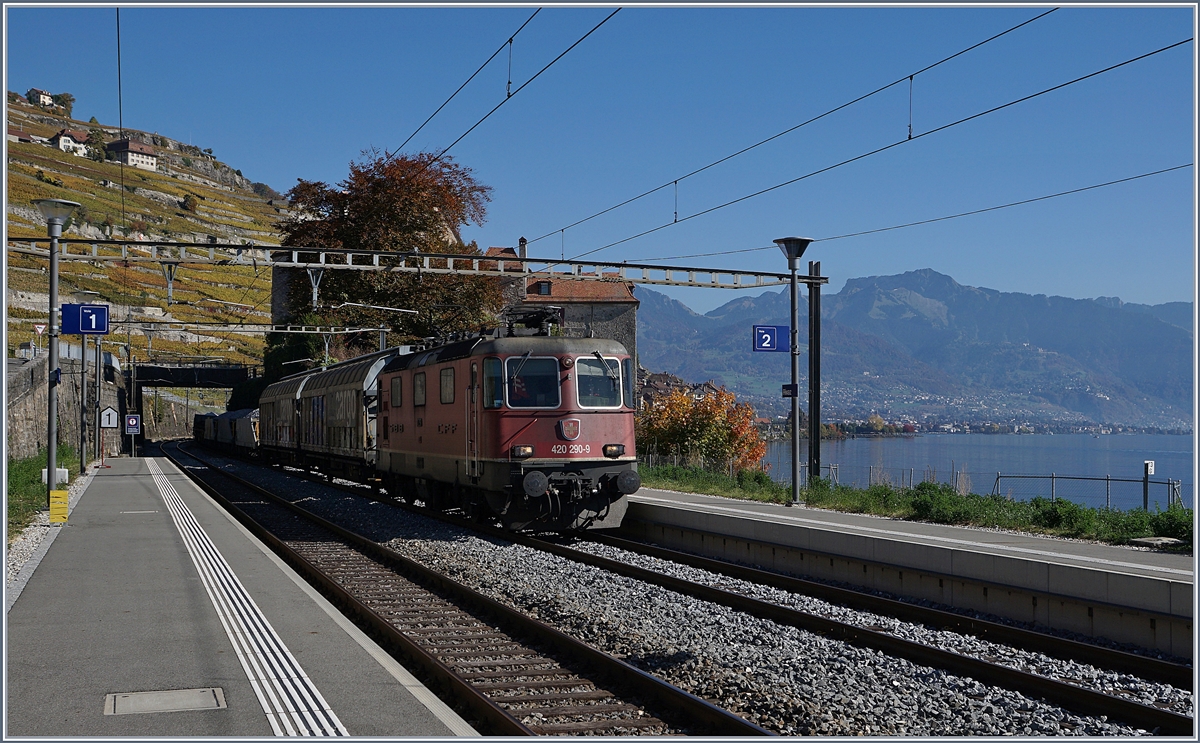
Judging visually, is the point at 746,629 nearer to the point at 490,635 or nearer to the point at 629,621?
the point at 629,621

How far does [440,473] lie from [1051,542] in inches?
427

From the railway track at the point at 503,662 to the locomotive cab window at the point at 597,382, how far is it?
4263 millimetres

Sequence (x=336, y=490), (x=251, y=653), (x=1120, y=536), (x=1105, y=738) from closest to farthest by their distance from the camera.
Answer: (x=1105, y=738)
(x=251, y=653)
(x=1120, y=536)
(x=336, y=490)

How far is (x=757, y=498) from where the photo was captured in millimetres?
22969

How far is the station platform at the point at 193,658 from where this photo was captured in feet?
22.0

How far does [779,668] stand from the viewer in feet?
28.7

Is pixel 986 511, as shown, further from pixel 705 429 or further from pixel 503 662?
pixel 705 429

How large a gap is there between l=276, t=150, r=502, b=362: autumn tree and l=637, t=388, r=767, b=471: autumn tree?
10.7m

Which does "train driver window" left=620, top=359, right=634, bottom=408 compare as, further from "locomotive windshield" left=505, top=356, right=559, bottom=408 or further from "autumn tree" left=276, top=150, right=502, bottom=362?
"autumn tree" left=276, top=150, right=502, bottom=362

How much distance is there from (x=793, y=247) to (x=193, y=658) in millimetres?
16754

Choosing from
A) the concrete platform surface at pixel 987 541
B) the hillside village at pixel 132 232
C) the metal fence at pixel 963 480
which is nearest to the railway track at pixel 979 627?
the concrete platform surface at pixel 987 541

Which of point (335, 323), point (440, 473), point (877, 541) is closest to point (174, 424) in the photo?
point (335, 323)

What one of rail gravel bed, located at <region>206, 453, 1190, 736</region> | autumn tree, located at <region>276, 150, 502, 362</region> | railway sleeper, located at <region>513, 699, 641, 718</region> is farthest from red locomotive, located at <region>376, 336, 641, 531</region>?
autumn tree, located at <region>276, 150, 502, 362</region>

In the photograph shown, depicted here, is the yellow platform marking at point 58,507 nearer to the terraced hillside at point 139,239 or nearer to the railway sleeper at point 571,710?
the railway sleeper at point 571,710
